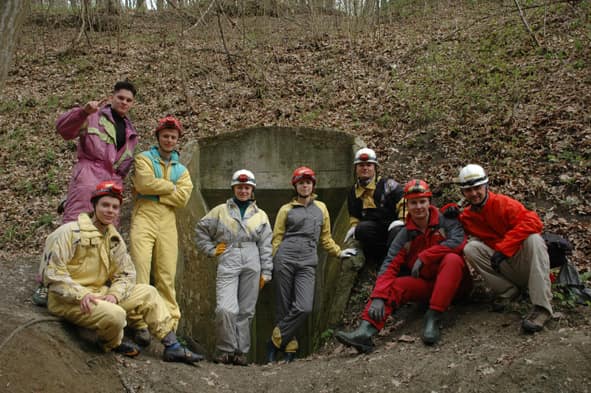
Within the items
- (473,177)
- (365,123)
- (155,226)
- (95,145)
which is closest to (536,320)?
(473,177)

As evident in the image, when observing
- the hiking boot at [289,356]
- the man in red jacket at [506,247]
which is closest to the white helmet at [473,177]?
the man in red jacket at [506,247]

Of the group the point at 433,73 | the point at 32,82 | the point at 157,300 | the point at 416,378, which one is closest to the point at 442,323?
the point at 416,378

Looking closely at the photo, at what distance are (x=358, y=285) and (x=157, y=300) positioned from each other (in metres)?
2.89

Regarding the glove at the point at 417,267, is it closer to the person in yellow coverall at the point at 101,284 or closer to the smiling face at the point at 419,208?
the smiling face at the point at 419,208

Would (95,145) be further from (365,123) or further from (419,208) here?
(365,123)

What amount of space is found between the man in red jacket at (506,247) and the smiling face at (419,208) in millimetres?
371

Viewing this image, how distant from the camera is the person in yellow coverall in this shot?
431 cm

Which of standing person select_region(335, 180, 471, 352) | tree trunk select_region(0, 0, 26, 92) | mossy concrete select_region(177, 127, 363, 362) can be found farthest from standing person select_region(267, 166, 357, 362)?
tree trunk select_region(0, 0, 26, 92)

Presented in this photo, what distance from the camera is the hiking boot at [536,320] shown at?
4336mm

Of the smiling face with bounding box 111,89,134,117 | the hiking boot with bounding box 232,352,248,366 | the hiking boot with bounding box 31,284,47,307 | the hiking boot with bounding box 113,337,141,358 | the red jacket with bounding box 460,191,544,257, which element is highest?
the smiling face with bounding box 111,89,134,117

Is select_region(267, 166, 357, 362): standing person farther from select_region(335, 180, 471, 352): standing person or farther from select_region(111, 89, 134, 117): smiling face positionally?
select_region(111, 89, 134, 117): smiling face

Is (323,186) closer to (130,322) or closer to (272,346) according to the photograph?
(272,346)

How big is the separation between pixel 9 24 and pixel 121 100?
2654 mm

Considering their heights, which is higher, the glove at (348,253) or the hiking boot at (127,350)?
the glove at (348,253)
